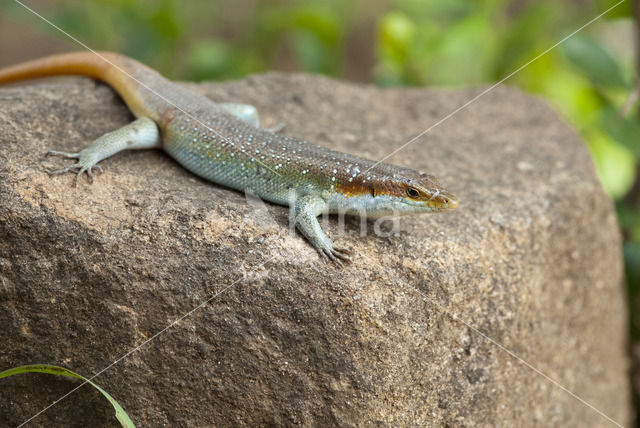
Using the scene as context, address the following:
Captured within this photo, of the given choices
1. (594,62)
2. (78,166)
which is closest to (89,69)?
(78,166)

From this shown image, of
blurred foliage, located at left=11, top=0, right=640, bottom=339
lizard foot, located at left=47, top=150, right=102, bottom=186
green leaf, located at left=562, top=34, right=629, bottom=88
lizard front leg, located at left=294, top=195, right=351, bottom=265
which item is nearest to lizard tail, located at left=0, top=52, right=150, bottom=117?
lizard foot, located at left=47, top=150, right=102, bottom=186

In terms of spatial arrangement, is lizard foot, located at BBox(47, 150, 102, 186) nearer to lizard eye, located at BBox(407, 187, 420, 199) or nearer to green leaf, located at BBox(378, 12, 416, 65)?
lizard eye, located at BBox(407, 187, 420, 199)

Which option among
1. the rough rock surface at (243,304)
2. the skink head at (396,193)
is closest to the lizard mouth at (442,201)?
the skink head at (396,193)

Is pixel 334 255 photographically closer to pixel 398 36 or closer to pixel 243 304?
pixel 243 304

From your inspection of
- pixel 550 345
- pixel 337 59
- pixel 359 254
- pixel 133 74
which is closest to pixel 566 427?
pixel 550 345

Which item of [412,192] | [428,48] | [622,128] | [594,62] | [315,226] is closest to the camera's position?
[315,226]

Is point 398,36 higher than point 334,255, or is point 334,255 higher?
point 398,36

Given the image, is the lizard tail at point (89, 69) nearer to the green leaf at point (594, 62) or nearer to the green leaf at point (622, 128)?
the green leaf at point (594, 62)
